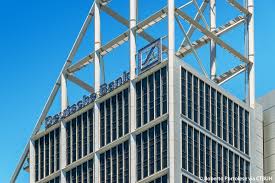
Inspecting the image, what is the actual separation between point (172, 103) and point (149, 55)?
393 inches

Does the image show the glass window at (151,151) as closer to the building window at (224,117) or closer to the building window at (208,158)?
the building window at (208,158)

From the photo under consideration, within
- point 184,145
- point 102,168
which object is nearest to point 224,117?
point 184,145

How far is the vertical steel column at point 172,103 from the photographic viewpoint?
18012cm

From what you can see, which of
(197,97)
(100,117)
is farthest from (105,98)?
(197,97)

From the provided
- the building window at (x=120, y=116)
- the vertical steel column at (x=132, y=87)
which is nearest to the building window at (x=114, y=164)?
the building window at (x=120, y=116)

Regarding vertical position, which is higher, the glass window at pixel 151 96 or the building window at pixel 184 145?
the glass window at pixel 151 96

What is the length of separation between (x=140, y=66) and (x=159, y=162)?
51.4 ft

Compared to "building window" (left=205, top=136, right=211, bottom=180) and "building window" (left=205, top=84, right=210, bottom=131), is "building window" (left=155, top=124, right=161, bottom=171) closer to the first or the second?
"building window" (left=205, top=136, right=211, bottom=180)

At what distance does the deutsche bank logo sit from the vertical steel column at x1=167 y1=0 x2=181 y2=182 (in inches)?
112

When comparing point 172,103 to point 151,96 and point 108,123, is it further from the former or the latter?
point 108,123

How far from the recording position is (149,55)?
18988 centimetres

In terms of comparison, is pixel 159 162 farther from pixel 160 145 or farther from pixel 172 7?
pixel 172 7

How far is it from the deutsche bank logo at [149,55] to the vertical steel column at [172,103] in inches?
112

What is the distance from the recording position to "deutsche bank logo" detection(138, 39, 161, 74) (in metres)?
189
